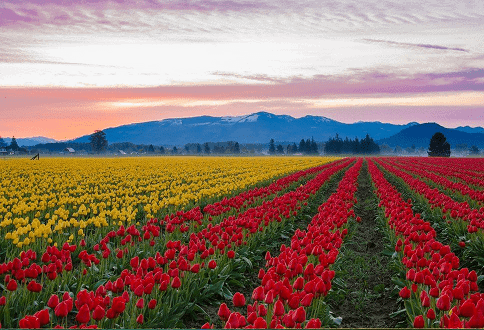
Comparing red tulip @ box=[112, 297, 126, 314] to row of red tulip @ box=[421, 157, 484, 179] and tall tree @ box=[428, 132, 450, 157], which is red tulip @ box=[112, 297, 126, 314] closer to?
row of red tulip @ box=[421, 157, 484, 179]

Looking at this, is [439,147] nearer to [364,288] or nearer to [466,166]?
[466,166]

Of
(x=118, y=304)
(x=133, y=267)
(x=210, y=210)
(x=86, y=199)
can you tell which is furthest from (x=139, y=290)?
(x=86, y=199)

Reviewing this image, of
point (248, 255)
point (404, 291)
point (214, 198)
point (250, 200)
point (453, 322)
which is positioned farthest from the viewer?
point (214, 198)

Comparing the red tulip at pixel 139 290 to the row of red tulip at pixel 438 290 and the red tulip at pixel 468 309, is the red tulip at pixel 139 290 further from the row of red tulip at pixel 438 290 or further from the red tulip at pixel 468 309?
the red tulip at pixel 468 309

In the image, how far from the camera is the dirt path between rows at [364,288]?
686cm

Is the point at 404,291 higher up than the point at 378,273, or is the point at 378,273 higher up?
the point at 404,291

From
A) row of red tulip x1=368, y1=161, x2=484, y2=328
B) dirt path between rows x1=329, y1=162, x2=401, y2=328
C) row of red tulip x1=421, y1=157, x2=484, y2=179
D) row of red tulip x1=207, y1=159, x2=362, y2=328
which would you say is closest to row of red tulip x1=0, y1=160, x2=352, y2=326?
row of red tulip x1=207, y1=159, x2=362, y2=328

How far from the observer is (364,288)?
820cm

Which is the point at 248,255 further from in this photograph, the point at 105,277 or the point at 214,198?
the point at 214,198

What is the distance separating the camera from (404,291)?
17.8 ft

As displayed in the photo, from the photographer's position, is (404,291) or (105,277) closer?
(404,291)

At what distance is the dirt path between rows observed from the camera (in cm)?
686

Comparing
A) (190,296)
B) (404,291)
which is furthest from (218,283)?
(404,291)

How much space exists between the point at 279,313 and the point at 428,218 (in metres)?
12.5
